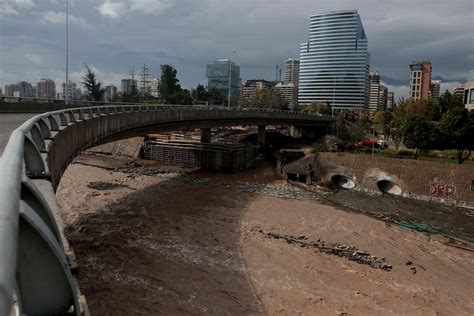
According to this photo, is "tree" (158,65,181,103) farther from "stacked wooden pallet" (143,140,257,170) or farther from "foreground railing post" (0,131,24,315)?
"foreground railing post" (0,131,24,315)

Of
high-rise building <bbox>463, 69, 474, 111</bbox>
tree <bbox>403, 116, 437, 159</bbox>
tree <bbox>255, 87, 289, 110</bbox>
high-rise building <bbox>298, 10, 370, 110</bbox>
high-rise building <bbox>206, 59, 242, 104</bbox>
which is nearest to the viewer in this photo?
tree <bbox>403, 116, 437, 159</bbox>

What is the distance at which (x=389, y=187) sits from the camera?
40781 millimetres

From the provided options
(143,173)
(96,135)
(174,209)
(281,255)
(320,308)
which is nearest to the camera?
(320,308)

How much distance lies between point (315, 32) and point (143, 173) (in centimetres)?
12928

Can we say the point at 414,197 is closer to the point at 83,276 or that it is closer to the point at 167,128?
the point at 167,128

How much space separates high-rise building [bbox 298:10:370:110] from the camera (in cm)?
14462

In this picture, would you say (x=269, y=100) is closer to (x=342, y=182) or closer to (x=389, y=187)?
(x=342, y=182)

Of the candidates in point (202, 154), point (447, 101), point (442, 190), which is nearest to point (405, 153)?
point (442, 190)


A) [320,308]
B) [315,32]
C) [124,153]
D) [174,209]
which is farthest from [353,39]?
[320,308]

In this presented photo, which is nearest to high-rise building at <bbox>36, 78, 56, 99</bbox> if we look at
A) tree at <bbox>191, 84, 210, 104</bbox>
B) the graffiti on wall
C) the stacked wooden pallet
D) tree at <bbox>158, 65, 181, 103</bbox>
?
tree at <bbox>158, 65, 181, 103</bbox>

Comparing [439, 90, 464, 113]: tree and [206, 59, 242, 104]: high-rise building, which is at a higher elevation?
[206, 59, 242, 104]: high-rise building

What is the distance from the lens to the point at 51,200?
8562 mm

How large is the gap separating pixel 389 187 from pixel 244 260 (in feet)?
86.2

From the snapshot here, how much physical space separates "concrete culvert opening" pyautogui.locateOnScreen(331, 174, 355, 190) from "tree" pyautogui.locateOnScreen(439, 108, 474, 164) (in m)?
11.2
